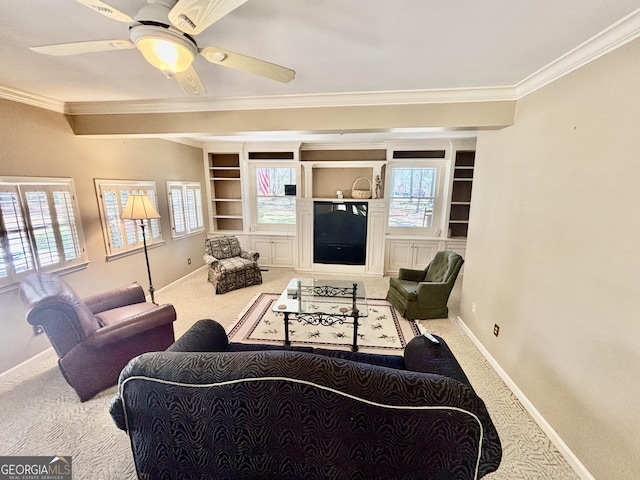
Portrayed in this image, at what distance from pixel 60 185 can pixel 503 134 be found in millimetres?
4492

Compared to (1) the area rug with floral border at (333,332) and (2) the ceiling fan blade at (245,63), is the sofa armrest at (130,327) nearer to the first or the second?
(1) the area rug with floral border at (333,332)

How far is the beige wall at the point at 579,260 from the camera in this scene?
4.32ft

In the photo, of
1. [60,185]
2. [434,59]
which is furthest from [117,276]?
[434,59]

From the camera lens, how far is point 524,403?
2.02m

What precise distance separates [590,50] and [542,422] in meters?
2.42

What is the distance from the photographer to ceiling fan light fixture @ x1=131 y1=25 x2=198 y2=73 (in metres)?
1.15

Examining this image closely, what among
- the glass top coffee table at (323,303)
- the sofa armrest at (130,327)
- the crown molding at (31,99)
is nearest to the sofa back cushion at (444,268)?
the glass top coffee table at (323,303)

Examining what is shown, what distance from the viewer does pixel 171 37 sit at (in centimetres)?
119

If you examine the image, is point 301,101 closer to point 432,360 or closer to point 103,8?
point 103,8

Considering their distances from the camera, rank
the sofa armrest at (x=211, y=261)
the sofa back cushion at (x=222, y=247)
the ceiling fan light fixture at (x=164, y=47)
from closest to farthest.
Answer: the ceiling fan light fixture at (x=164, y=47)
the sofa armrest at (x=211, y=261)
the sofa back cushion at (x=222, y=247)

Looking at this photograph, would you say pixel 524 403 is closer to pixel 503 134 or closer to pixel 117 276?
pixel 503 134

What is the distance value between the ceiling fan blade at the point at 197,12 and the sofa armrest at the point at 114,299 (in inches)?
103

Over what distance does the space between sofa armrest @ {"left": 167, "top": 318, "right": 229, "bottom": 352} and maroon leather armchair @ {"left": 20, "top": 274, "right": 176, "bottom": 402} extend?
75 cm

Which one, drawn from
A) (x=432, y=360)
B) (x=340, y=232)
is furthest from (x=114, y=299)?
(x=340, y=232)
